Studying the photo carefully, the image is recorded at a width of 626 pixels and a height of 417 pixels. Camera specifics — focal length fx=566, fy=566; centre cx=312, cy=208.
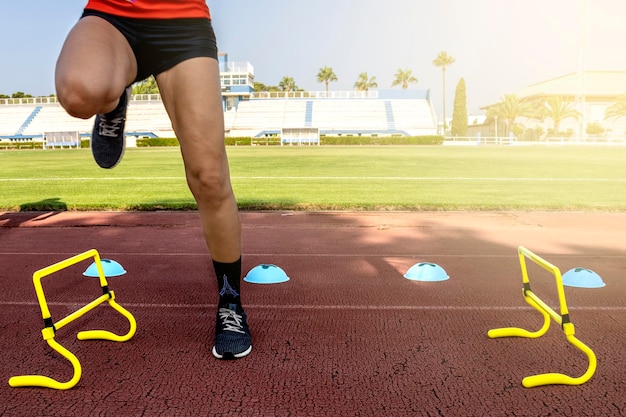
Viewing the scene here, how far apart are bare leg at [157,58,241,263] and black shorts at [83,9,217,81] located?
43mm

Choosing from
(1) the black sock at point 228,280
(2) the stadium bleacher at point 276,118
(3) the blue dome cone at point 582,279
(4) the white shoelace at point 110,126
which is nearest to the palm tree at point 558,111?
(2) the stadium bleacher at point 276,118

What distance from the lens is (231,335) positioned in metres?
2.97

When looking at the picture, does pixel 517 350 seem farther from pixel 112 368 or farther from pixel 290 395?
pixel 112 368

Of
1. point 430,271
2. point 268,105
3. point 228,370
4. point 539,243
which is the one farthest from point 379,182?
point 268,105

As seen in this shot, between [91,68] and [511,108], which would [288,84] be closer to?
[511,108]

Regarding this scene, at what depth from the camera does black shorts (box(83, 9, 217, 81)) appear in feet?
8.79

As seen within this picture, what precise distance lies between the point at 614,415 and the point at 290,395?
1.34 m

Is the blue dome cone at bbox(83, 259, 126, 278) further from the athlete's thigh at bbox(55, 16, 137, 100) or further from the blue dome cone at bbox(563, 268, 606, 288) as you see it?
the blue dome cone at bbox(563, 268, 606, 288)

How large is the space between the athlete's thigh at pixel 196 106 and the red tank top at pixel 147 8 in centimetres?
24

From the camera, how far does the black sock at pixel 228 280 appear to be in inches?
122

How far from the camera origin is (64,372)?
2.78 metres

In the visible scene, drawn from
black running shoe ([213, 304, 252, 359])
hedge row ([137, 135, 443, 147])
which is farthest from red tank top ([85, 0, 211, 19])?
hedge row ([137, 135, 443, 147])

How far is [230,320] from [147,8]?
1.63 m

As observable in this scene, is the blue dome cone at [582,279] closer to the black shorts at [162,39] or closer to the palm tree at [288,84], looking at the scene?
the black shorts at [162,39]
